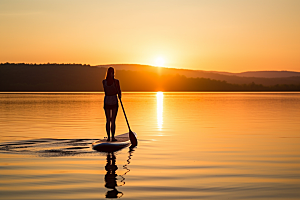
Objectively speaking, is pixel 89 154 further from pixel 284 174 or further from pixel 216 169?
pixel 284 174

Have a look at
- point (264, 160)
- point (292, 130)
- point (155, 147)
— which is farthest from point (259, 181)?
point (292, 130)

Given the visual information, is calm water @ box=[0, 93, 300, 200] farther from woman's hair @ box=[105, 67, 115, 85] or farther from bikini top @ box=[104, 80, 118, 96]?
woman's hair @ box=[105, 67, 115, 85]

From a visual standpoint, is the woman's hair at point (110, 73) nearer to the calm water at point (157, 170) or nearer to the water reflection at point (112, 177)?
the calm water at point (157, 170)

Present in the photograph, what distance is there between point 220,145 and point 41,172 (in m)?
8.16

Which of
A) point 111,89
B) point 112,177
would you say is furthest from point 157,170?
point 111,89

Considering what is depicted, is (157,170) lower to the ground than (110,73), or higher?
lower

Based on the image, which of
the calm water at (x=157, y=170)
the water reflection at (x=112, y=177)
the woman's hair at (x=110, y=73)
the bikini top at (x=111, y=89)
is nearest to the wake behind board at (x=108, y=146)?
the calm water at (x=157, y=170)

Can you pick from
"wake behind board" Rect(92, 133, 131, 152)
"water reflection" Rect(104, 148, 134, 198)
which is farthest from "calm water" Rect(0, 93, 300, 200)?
"wake behind board" Rect(92, 133, 131, 152)

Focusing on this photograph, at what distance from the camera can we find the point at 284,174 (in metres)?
11.1

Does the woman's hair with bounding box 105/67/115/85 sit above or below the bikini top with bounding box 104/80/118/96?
above

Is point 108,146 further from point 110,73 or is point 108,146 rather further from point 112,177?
point 112,177

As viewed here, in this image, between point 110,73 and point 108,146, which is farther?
point 110,73

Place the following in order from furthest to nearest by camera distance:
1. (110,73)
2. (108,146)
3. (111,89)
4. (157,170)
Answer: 1. (111,89)
2. (110,73)
3. (108,146)
4. (157,170)

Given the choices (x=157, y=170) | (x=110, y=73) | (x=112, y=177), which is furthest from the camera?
(x=110, y=73)
